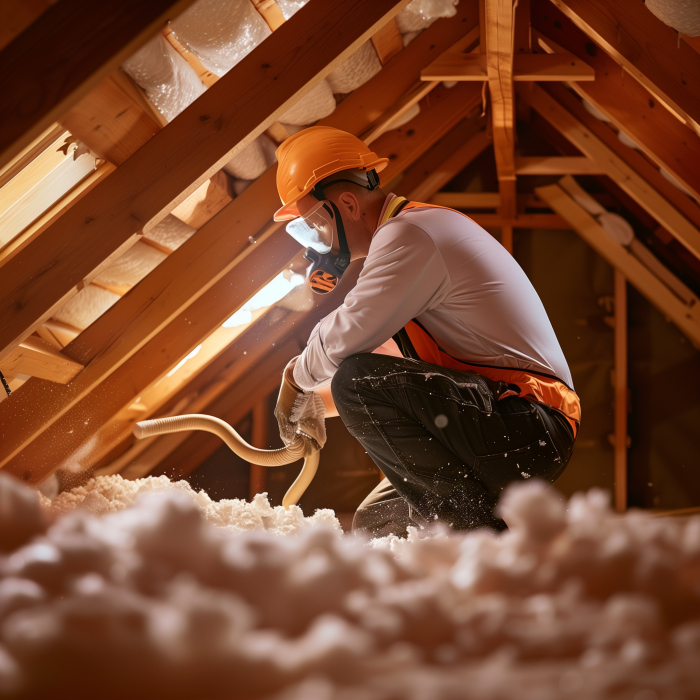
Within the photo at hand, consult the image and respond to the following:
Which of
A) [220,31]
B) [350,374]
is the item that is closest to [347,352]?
[350,374]

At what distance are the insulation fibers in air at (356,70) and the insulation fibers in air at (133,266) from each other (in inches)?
34.0

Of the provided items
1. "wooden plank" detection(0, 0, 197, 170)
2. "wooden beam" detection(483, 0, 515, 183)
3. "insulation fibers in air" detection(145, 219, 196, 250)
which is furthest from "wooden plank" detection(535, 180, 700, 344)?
"wooden plank" detection(0, 0, 197, 170)

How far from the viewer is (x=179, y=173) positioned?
158 cm

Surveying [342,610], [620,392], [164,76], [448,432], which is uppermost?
[164,76]

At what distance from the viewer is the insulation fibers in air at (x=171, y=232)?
2.05 meters

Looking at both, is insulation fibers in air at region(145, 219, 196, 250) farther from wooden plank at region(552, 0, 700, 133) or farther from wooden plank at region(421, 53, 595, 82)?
wooden plank at region(552, 0, 700, 133)

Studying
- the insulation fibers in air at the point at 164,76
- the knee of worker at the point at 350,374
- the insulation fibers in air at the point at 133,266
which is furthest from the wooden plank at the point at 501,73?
the insulation fibers in air at the point at 133,266

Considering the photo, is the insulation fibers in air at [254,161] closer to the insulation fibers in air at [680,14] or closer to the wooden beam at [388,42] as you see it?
the wooden beam at [388,42]

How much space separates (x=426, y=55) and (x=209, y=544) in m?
2.43

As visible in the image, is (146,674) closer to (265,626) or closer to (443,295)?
(265,626)

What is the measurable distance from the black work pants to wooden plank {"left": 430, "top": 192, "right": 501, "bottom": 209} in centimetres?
256

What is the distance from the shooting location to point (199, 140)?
1585mm

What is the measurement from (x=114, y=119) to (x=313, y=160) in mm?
618

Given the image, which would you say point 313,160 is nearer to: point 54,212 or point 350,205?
point 350,205
